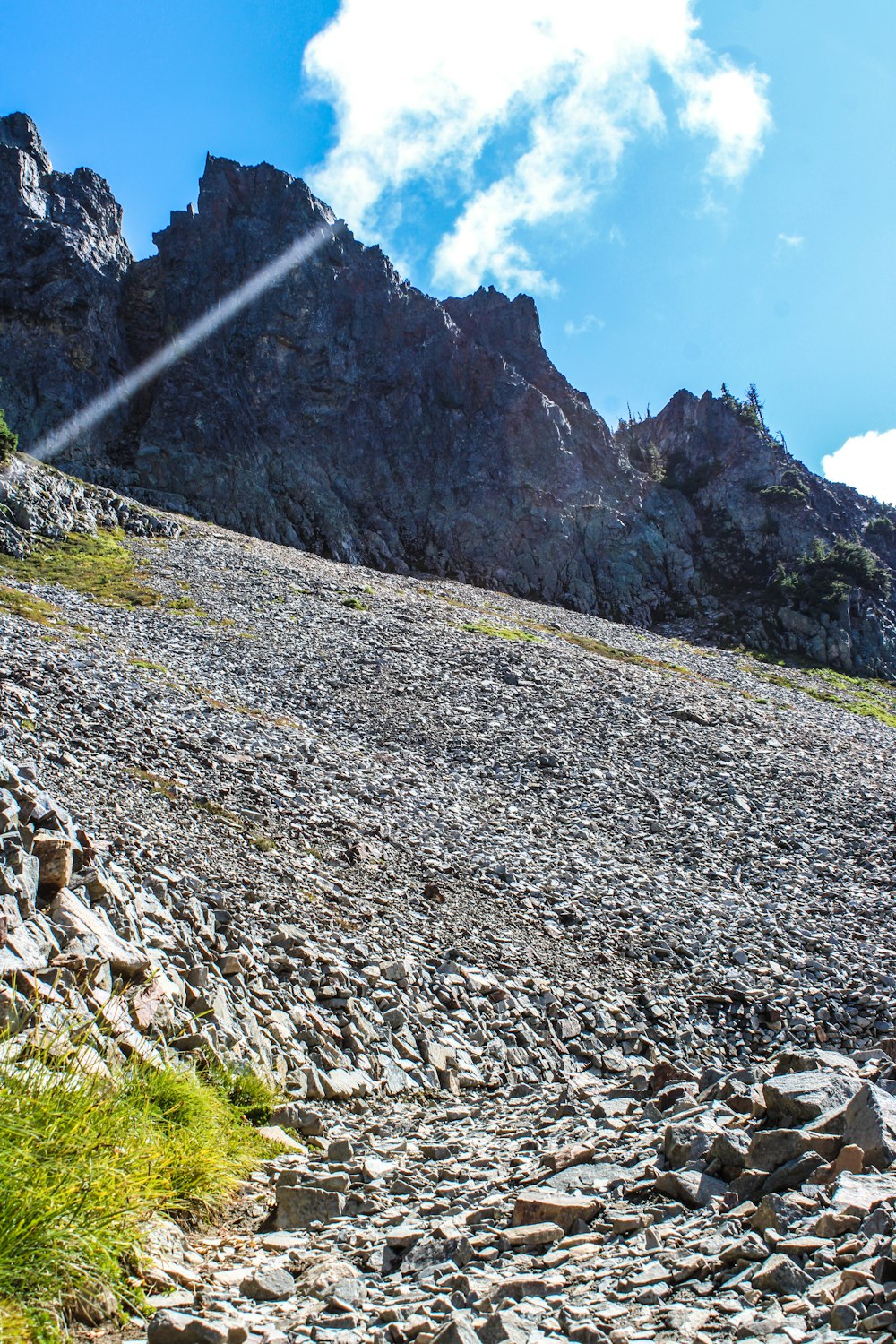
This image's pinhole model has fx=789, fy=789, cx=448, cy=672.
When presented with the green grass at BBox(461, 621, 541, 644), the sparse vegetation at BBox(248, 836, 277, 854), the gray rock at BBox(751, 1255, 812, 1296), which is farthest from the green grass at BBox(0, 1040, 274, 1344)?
the green grass at BBox(461, 621, 541, 644)

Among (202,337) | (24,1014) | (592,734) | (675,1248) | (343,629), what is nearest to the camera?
(675,1248)

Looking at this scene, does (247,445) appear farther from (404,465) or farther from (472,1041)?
(472,1041)

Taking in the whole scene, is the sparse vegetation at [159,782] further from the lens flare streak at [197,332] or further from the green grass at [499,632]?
the lens flare streak at [197,332]

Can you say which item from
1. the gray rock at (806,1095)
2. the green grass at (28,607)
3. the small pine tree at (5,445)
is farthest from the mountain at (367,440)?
the gray rock at (806,1095)

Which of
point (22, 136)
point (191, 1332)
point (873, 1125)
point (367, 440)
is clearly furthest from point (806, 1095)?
point (22, 136)

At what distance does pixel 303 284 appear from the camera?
86.1 meters

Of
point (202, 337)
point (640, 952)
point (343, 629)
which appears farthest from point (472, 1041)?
point (202, 337)

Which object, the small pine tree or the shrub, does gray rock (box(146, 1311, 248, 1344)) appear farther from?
the shrub

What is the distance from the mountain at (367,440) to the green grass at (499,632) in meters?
29.7

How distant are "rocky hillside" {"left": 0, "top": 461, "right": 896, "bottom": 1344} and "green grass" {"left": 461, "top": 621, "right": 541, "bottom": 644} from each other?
40.8 ft

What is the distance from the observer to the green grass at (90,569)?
36.4m

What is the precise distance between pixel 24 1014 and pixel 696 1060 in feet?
28.7

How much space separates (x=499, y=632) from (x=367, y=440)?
48.8 metres

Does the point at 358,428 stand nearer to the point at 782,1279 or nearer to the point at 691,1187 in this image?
the point at 691,1187
